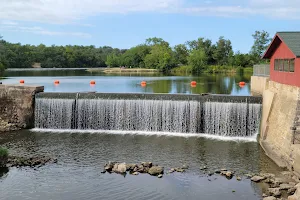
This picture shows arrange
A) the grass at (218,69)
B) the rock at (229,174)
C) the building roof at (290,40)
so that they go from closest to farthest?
1. the rock at (229,174)
2. the building roof at (290,40)
3. the grass at (218,69)

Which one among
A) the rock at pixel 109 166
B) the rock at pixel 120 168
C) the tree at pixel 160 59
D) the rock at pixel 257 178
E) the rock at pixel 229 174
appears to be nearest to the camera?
the rock at pixel 257 178

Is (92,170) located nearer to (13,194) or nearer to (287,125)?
(13,194)

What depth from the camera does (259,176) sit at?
13.0 metres

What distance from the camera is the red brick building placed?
14.7 meters

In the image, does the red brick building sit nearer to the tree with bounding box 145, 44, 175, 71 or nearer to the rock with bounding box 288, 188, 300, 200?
the rock with bounding box 288, 188, 300, 200

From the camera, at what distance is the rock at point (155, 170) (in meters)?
13.6

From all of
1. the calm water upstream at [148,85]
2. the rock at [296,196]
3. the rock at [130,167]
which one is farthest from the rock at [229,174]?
the calm water upstream at [148,85]

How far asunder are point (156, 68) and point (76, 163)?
7175 cm

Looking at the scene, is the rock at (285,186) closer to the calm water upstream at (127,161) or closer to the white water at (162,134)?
the calm water upstream at (127,161)

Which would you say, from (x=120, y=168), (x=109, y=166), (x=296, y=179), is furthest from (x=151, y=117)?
(x=296, y=179)

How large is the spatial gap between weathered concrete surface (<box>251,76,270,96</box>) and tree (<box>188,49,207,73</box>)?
56066 mm

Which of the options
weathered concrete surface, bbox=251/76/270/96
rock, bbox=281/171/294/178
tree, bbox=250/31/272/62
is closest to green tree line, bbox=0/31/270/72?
tree, bbox=250/31/272/62

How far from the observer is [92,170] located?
1404 centimetres

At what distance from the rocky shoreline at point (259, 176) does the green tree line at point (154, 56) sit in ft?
166
